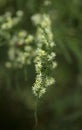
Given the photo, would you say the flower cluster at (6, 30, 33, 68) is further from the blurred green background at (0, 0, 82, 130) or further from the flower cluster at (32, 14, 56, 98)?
the flower cluster at (32, 14, 56, 98)

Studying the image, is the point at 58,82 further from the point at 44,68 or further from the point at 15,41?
the point at 44,68

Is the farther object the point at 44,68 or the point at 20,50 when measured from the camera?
the point at 20,50

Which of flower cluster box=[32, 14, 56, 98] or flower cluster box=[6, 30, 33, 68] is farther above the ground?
flower cluster box=[6, 30, 33, 68]

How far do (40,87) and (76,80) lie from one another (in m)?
1.34

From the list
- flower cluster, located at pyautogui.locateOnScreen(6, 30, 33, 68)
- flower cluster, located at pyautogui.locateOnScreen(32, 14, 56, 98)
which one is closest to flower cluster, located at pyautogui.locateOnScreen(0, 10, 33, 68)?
flower cluster, located at pyautogui.locateOnScreen(6, 30, 33, 68)

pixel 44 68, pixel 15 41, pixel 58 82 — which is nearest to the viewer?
pixel 44 68

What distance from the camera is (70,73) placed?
242cm

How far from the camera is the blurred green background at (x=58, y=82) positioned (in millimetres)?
1872

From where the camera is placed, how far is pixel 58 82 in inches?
94.7

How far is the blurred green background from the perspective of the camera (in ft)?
6.14

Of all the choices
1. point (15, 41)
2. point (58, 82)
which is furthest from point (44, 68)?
point (58, 82)

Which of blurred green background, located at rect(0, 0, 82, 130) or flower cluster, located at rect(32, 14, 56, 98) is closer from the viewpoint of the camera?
flower cluster, located at rect(32, 14, 56, 98)

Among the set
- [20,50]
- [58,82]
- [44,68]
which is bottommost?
[44,68]

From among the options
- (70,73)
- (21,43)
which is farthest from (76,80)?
(21,43)
